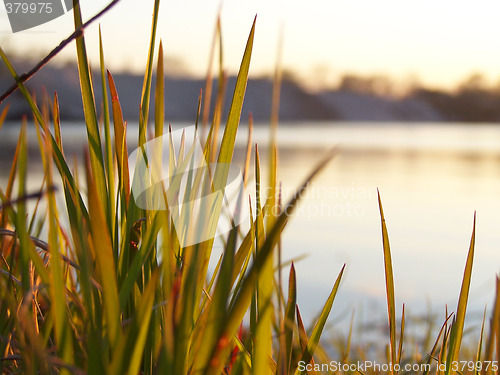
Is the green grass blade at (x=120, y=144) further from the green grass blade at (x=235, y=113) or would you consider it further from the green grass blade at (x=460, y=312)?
the green grass blade at (x=460, y=312)

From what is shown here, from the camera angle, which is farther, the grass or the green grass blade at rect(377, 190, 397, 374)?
the green grass blade at rect(377, 190, 397, 374)

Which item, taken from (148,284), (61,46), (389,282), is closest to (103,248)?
(148,284)

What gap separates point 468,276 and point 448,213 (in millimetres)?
6156

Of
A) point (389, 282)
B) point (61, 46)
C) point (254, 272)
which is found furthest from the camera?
point (389, 282)

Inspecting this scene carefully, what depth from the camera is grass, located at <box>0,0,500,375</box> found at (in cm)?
30

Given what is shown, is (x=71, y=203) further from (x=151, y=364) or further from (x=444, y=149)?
(x=444, y=149)

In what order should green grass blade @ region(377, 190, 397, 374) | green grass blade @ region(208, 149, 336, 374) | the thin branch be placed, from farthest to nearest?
green grass blade @ region(377, 190, 397, 374), the thin branch, green grass blade @ region(208, 149, 336, 374)

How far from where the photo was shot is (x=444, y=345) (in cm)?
55

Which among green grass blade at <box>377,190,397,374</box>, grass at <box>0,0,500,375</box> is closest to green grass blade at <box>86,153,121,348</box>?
grass at <box>0,0,500,375</box>

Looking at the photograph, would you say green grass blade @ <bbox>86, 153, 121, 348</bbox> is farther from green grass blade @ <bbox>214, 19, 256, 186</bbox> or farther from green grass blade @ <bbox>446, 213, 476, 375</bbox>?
green grass blade @ <bbox>446, 213, 476, 375</bbox>

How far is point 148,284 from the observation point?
31 cm

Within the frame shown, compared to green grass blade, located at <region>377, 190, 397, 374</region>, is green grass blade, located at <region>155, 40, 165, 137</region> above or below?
above

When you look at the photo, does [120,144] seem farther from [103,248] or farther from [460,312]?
[460,312]

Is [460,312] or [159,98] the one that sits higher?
[159,98]
